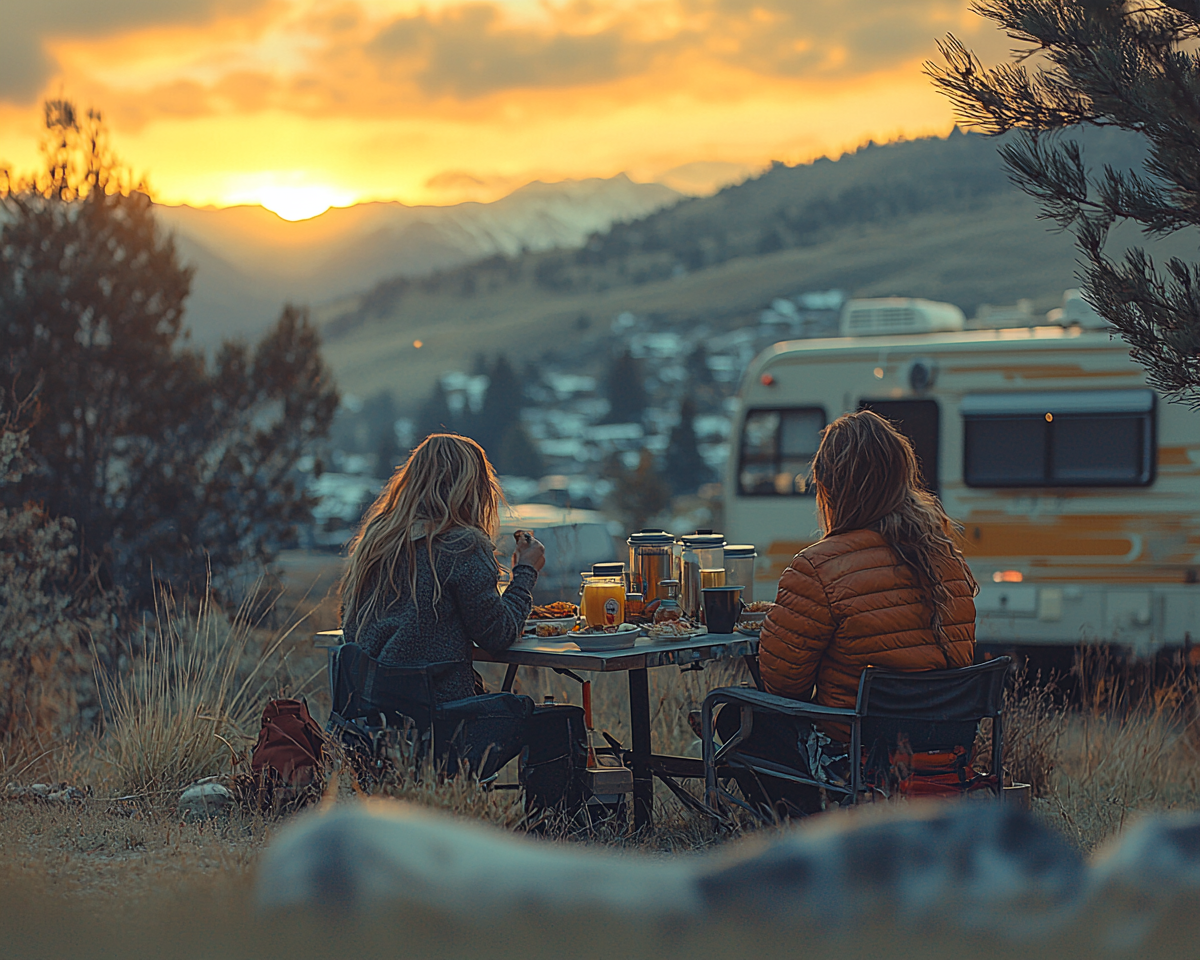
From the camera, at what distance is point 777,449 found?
382 inches

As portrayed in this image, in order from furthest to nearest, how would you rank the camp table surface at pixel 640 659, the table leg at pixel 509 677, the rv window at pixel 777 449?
the rv window at pixel 777 449, the table leg at pixel 509 677, the camp table surface at pixel 640 659

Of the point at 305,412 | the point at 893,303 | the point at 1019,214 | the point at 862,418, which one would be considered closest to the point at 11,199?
A: the point at 305,412

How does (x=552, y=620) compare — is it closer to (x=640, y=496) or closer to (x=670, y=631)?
(x=670, y=631)

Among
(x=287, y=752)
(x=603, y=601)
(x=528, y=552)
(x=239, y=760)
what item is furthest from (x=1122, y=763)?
(x=239, y=760)

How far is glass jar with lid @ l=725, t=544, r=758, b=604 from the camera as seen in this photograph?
4.55 meters

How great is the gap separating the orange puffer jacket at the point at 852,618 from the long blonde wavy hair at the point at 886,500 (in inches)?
1.3

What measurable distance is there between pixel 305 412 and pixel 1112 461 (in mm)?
8614

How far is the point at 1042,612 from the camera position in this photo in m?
8.92

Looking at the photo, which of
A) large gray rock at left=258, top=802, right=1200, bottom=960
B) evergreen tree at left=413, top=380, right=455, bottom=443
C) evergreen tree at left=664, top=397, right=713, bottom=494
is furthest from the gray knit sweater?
evergreen tree at left=413, top=380, right=455, bottom=443

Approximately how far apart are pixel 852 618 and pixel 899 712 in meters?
0.31

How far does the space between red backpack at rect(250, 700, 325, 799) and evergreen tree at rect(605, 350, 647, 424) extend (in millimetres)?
56158

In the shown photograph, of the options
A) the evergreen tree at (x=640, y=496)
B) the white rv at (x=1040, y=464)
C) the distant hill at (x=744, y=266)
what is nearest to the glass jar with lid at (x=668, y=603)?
the white rv at (x=1040, y=464)

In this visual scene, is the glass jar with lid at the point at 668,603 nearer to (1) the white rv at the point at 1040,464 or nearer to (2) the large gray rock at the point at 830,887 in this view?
(2) the large gray rock at the point at 830,887

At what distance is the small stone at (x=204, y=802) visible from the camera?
15.2 feet
